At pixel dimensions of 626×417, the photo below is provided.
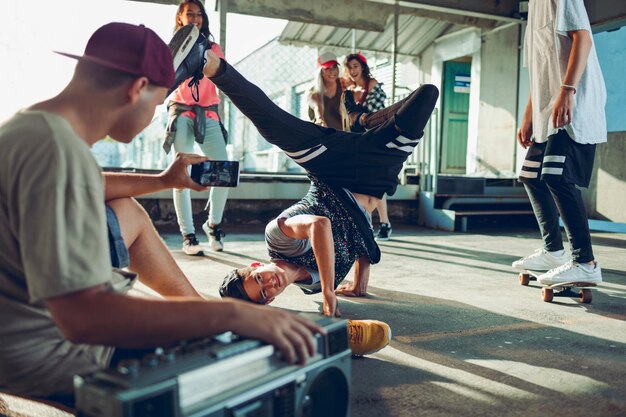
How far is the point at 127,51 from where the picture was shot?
0.99 metres

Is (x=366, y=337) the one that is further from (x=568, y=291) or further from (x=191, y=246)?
(x=191, y=246)

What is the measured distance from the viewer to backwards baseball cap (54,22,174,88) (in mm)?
987

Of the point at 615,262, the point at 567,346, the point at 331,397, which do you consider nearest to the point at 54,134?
the point at 331,397

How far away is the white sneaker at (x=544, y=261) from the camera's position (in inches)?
120

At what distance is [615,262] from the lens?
4.25m

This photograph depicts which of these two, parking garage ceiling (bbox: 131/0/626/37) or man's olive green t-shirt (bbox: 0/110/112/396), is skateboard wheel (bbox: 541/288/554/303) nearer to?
man's olive green t-shirt (bbox: 0/110/112/396)

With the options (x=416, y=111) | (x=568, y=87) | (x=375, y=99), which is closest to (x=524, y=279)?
(x=568, y=87)

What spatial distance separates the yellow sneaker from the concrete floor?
0.16 feet

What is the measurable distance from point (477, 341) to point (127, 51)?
1.70 m

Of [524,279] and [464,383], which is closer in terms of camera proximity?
[464,383]

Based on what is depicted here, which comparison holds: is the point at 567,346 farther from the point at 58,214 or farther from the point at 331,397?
the point at 58,214

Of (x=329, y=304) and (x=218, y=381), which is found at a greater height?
(x=218, y=381)

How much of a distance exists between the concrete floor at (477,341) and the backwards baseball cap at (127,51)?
995mm

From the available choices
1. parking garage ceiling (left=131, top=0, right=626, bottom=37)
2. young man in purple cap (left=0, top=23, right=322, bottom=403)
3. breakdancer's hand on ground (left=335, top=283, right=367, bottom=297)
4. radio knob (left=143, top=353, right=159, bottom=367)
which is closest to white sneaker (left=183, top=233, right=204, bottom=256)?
breakdancer's hand on ground (left=335, top=283, right=367, bottom=297)
